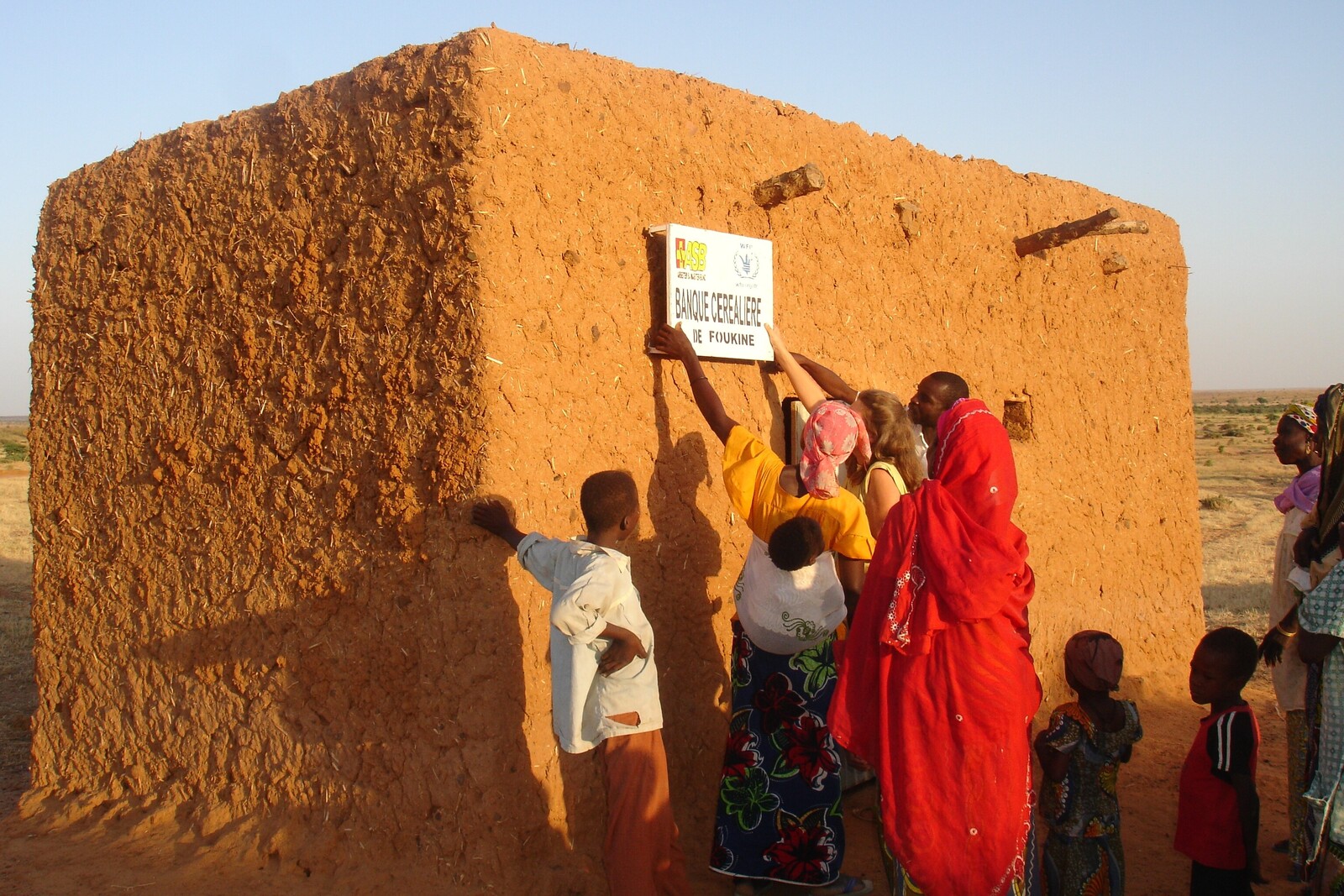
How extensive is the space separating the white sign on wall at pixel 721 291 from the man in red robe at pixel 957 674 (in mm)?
1204

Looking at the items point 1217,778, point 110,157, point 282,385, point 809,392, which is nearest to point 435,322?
point 282,385

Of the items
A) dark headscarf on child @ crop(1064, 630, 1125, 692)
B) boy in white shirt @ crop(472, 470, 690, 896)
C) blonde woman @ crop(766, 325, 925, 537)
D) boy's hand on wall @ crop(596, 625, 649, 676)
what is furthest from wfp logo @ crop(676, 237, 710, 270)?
dark headscarf on child @ crop(1064, 630, 1125, 692)

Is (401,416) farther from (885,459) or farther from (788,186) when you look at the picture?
(788,186)

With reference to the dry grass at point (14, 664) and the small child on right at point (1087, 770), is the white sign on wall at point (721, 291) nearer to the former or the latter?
the small child on right at point (1087, 770)

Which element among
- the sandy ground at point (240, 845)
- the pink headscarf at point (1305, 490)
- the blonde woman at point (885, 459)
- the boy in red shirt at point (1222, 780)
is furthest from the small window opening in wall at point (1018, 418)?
the boy in red shirt at point (1222, 780)

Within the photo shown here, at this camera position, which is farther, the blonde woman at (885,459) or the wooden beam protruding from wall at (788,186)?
the wooden beam protruding from wall at (788,186)

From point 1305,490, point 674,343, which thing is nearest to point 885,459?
point 674,343

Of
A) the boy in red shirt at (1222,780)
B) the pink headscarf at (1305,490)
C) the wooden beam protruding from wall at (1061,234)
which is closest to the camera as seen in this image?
the boy in red shirt at (1222,780)

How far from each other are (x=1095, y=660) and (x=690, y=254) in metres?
1.99

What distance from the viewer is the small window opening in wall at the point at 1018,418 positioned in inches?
230

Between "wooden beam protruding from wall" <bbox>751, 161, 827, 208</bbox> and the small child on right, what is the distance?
1.92m

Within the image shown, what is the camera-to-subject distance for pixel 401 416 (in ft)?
11.7

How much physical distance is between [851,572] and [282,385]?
A: 216 cm

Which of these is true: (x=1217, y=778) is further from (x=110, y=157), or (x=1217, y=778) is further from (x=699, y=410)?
(x=110, y=157)
